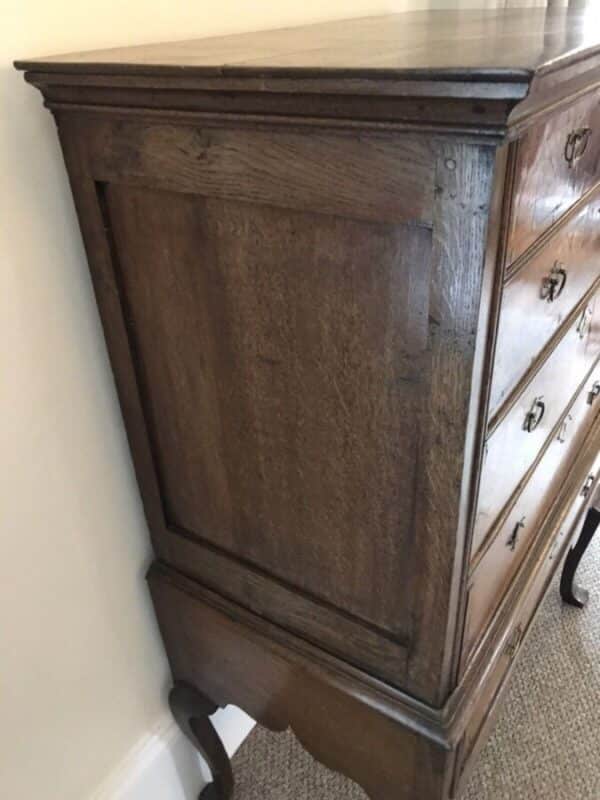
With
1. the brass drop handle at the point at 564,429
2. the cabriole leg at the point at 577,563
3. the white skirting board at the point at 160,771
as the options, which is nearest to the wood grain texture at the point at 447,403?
the brass drop handle at the point at 564,429

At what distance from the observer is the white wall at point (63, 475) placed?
2.43ft

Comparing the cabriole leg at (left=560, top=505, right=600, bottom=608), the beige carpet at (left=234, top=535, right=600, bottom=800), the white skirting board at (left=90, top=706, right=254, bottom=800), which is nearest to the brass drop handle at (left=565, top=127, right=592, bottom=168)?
the cabriole leg at (left=560, top=505, right=600, bottom=608)

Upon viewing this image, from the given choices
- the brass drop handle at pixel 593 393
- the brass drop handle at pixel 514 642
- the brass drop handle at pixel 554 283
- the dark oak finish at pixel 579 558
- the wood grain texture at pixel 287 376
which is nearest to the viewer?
the wood grain texture at pixel 287 376

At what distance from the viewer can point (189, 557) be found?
1005mm

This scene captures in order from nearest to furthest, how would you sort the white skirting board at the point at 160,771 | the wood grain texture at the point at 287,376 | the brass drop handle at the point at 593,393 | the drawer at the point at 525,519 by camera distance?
the wood grain texture at the point at 287,376, the drawer at the point at 525,519, the white skirting board at the point at 160,771, the brass drop handle at the point at 593,393

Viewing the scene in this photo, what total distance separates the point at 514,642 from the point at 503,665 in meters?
0.05

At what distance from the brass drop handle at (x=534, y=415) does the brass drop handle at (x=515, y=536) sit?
15cm

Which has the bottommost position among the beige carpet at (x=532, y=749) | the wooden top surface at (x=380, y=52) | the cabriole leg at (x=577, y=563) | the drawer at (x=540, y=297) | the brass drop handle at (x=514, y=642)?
the beige carpet at (x=532, y=749)

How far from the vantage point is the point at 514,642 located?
3.38 feet

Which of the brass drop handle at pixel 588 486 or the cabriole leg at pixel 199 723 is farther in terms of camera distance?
the brass drop handle at pixel 588 486

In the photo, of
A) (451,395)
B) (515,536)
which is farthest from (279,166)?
(515,536)

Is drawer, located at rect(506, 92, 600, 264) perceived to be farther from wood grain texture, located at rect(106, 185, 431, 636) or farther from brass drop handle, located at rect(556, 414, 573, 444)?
brass drop handle, located at rect(556, 414, 573, 444)

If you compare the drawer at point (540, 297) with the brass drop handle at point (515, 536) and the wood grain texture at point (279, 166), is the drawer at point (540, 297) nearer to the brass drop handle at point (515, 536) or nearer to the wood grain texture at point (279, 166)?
the wood grain texture at point (279, 166)

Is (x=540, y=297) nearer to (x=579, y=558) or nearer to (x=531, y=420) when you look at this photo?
(x=531, y=420)
